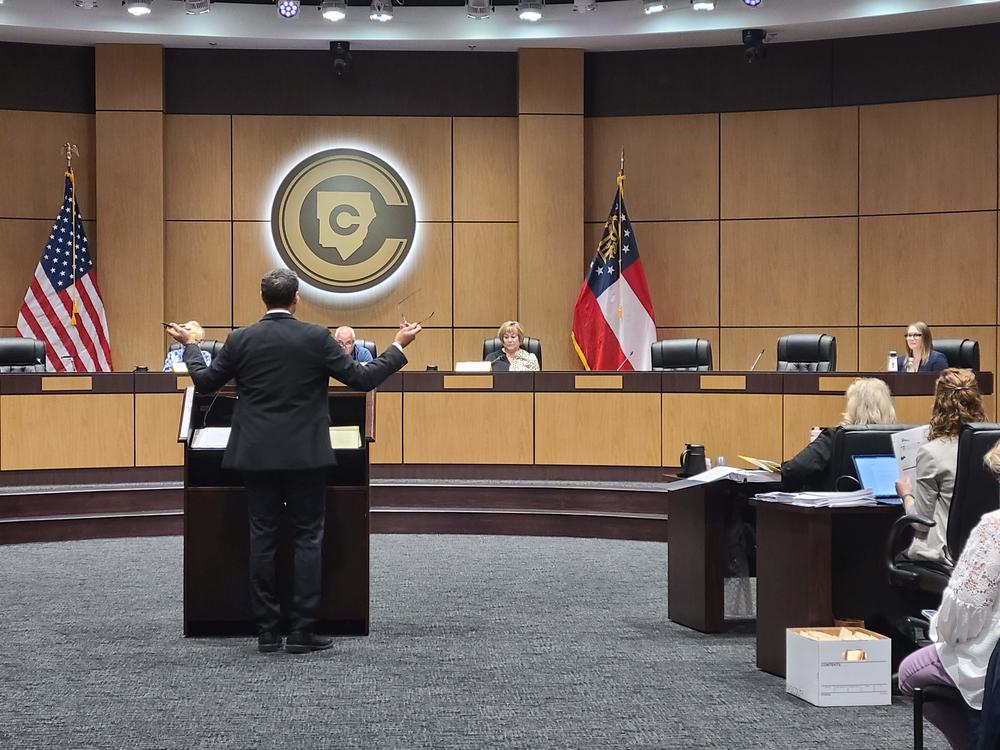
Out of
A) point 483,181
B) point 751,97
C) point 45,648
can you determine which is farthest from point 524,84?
point 45,648

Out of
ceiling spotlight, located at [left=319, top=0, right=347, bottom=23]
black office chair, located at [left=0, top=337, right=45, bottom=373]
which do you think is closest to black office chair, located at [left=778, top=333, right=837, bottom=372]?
ceiling spotlight, located at [left=319, top=0, right=347, bottom=23]

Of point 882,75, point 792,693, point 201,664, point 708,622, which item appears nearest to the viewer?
point 792,693

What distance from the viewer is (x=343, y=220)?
1099 cm

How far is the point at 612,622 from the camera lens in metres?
5.23

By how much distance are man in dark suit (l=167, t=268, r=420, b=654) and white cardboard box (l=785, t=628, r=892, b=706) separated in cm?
183

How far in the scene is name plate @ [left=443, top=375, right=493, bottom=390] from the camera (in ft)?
28.4

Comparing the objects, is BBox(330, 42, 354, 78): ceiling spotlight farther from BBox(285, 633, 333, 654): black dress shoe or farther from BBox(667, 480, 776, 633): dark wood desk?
BBox(285, 633, 333, 654): black dress shoe

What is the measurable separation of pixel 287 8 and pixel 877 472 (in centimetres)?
715

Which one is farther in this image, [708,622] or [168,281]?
[168,281]

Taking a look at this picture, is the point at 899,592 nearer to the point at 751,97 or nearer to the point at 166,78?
the point at 751,97

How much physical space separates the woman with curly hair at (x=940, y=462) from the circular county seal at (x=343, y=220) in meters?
7.53

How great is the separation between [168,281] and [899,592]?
829cm

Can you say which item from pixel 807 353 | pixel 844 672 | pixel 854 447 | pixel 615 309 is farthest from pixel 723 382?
pixel 844 672

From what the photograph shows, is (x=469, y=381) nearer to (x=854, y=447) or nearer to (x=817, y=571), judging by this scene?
(x=854, y=447)
